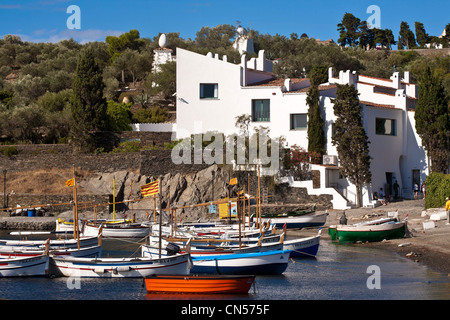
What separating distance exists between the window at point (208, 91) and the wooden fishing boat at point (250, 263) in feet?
93.2

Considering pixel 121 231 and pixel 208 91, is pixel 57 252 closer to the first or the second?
pixel 121 231

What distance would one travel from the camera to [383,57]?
4188 inches

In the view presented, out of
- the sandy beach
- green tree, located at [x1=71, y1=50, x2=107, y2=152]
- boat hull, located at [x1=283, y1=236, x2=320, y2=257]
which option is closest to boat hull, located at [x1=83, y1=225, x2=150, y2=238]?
the sandy beach

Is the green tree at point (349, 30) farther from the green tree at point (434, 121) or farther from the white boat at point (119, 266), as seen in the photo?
the white boat at point (119, 266)

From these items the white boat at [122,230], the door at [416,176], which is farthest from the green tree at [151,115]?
the door at [416,176]

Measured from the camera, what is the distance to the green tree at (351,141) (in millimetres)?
49469

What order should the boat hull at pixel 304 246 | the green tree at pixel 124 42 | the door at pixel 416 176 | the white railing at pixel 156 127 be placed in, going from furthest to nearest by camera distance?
the green tree at pixel 124 42 < the white railing at pixel 156 127 < the door at pixel 416 176 < the boat hull at pixel 304 246

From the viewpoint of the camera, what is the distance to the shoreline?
1238 inches

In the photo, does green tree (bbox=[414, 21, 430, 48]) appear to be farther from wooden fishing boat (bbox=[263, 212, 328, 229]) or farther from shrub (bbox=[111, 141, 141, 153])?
wooden fishing boat (bbox=[263, 212, 328, 229])

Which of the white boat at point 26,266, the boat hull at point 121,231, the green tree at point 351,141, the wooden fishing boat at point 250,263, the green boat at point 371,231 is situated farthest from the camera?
the green tree at point 351,141

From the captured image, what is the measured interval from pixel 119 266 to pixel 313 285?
822cm

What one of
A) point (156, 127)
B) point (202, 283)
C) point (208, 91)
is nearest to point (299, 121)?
point (208, 91)

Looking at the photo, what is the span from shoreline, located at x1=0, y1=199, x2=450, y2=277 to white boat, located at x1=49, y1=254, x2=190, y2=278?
11.2 m
